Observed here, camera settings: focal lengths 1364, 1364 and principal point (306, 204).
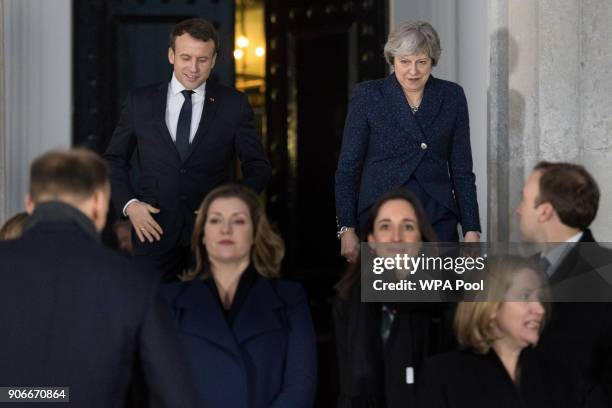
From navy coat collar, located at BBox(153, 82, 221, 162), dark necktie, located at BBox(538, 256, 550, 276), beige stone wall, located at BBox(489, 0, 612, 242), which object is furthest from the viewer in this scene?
beige stone wall, located at BBox(489, 0, 612, 242)

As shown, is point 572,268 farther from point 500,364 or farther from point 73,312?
point 73,312

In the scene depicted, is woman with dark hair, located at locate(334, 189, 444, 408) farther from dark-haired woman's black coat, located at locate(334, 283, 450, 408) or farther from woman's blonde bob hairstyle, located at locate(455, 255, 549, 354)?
woman's blonde bob hairstyle, located at locate(455, 255, 549, 354)

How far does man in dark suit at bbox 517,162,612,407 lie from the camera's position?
15.4 feet

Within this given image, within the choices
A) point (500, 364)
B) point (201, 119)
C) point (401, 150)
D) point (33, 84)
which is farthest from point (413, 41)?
point (33, 84)

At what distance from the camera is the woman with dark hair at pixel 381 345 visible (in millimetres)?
5098

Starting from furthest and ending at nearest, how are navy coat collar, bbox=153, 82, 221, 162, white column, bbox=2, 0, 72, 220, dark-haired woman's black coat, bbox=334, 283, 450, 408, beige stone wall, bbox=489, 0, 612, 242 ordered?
1. white column, bbox=2, 0, 72, 220
2. beige stone wall, bbox=489, 0, 612, 242
3. navy coat collar, bbox=153, 82, 221, 162
4. dark-haired woman's black coat, bbox=334, 283, 450, 408

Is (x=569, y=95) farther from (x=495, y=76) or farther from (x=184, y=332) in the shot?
(x=184, y=332)

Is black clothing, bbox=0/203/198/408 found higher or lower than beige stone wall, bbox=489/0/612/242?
lower

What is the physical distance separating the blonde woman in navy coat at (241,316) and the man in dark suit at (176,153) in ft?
2.90

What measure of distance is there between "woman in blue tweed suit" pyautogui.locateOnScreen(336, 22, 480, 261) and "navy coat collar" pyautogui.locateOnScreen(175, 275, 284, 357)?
0.96m

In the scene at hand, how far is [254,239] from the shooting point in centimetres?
539

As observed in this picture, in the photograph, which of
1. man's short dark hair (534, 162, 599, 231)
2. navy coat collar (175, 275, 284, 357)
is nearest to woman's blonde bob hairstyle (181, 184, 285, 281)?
navy coat collar (175, 275, 284, 357)

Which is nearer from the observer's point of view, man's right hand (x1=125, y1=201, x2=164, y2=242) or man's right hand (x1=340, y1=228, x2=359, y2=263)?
man's right hand (x1=340, y1=228, x2=359, y2=263)

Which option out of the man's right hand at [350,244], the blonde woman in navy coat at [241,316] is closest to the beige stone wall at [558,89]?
the man's right hand at [350,244]
